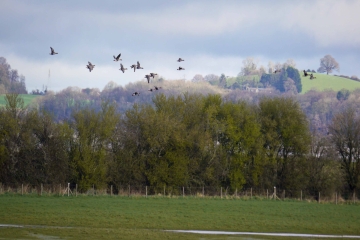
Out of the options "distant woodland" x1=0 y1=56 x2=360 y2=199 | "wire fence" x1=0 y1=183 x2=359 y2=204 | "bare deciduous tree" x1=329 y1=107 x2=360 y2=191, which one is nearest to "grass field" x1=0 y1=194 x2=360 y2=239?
"wire fence" x1=0 y1=183 x2=359 y2=204

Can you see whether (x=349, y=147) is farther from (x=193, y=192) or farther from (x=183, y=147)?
(x=183, y=147)

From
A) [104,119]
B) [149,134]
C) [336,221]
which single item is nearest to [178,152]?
[149,134]

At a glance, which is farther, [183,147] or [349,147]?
[349,147]

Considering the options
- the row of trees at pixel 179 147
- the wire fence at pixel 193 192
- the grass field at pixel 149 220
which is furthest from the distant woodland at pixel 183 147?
the grass field at pixel 149 220

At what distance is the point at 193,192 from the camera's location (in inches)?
2685

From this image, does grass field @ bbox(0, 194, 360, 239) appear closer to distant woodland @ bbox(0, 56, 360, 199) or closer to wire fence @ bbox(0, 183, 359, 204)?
wire fence @ bbox(0, 183, 359, 204)

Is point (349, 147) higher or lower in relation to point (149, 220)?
higher

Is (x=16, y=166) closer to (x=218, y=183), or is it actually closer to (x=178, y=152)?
(x=178, y=152)

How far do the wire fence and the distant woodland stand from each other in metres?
0.61

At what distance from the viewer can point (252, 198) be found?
6384 centimetres

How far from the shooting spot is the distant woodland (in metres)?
66.9

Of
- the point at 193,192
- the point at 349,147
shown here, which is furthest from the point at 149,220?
the point at 349,147

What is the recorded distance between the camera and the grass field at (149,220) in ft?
98.2

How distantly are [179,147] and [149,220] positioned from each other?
33.0 metres
